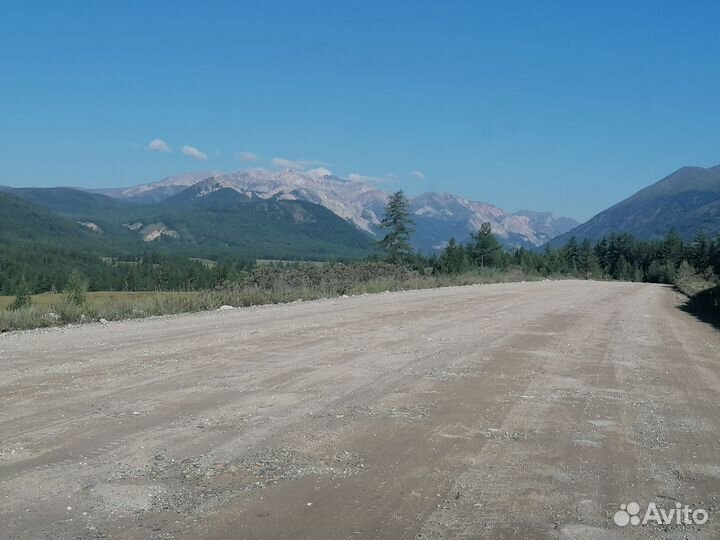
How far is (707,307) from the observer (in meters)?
24.2

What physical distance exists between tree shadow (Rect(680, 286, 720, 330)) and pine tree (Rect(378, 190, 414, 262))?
34405 millimetres

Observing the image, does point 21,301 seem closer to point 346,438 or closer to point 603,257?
point 346,438

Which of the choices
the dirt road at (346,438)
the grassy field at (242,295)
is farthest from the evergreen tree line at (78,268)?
the dirt road at (346,438)

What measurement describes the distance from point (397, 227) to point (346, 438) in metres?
55.3

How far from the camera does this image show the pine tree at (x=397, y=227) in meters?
60.7

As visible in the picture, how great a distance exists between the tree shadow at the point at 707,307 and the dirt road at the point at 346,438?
909 centimetres

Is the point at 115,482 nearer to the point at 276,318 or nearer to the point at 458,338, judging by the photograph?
the point at 458,338

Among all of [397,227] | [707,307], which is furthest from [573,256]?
[707,307]

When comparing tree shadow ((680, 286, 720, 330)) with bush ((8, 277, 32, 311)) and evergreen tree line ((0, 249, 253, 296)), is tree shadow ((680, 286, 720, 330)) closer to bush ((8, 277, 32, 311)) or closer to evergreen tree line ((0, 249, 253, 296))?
bush ((8, 277, 32, 311))

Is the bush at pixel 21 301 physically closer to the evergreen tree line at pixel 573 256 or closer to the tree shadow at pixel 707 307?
the tree shadow at pixel 707 307

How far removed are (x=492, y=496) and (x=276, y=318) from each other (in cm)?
1193

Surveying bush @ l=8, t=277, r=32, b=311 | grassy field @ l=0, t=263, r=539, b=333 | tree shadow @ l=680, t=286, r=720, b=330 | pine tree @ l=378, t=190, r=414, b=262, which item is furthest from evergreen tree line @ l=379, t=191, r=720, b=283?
bush @ l=8, t=277, r=32, b=311

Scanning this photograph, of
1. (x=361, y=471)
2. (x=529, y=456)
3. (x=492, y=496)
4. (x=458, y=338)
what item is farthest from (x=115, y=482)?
(x=458, y=338)

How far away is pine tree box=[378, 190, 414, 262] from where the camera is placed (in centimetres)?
6066
